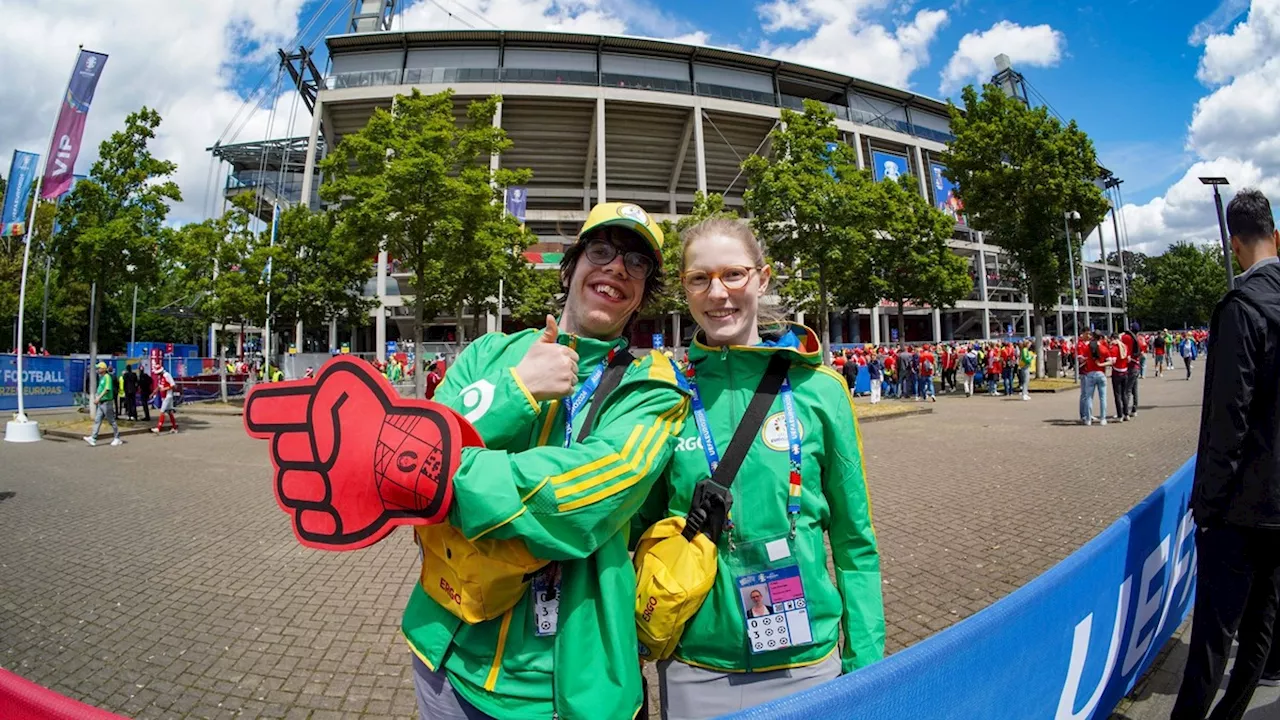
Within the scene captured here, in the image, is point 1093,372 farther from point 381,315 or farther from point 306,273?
point 381,315

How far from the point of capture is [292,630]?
3715 mm

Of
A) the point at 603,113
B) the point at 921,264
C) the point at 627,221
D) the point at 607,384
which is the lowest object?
the point at 607,384

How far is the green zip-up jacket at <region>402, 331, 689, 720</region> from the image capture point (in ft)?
3.27

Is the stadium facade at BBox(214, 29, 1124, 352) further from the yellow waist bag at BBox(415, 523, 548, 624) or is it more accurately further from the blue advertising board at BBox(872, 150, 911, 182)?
the yellow waist bag at BBox(415, 523, 548, 624)

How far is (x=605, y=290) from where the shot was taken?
1454 mm

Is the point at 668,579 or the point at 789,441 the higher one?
the point at 789,441

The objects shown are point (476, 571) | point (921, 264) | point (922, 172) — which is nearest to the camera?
point (476, 571)

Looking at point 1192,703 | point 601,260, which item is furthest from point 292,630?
point 1192,703

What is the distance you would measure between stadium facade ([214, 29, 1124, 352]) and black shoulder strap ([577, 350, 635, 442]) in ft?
115

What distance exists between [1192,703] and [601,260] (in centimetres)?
276

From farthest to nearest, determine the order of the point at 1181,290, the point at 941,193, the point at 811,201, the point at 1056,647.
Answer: the point at 1181,290 < the point at 941,193 < the point at 811,201 < the point at 1056,647

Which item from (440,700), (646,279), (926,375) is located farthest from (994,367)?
(440,700)

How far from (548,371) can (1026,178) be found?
80.6 feet

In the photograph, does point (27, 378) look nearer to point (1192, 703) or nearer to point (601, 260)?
point (601, 260)
